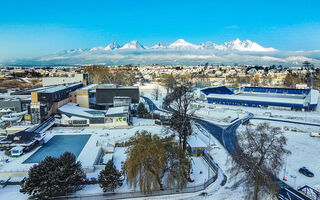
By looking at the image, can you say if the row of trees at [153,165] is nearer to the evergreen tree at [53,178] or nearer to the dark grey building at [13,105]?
the evergreen tree at [53,178]

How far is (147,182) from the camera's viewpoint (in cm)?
1524

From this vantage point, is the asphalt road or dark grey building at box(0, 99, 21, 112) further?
dark grey building at box(0, 99, 21, 112)

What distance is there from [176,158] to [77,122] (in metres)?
20.6

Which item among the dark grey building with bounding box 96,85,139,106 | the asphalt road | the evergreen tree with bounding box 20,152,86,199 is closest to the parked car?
the asphalt road

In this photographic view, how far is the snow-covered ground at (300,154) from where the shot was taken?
701 inches

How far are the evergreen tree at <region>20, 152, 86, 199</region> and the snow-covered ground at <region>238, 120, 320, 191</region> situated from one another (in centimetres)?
1638

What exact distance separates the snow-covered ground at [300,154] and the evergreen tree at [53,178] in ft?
53.7

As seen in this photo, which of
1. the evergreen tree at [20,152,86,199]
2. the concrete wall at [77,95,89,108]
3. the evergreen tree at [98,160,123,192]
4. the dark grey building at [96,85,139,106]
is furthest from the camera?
the dark grey building at [96,85,139,106]

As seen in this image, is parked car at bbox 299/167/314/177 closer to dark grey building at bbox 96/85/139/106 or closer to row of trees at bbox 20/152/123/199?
row of trees at bbox 20/152/123/199

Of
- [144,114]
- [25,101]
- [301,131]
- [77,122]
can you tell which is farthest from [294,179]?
[25,101]

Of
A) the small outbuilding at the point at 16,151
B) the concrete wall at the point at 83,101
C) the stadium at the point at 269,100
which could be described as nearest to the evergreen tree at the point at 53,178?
the small outbuilding at the point at 16,151

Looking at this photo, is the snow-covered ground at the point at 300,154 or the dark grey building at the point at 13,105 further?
the dark grey building at the point at 13,105

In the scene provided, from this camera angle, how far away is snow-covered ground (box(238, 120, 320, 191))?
701 inches

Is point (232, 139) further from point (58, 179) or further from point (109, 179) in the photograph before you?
point (58, 179)
